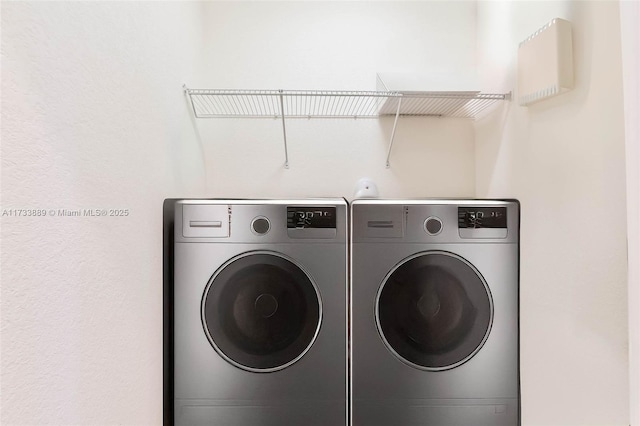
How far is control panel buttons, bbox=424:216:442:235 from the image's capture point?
140cm

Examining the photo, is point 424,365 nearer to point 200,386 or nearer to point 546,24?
point 200,386

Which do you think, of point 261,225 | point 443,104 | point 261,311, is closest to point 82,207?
point 261,225

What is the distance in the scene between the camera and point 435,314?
1.39 metres

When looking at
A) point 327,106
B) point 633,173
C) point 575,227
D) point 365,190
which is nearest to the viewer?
point 633,173

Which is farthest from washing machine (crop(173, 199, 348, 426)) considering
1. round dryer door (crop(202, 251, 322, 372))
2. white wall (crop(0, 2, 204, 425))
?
white wall (crop(0, 2, 204, 425))

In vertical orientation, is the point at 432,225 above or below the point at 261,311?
above

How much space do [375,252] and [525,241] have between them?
1.96 feet

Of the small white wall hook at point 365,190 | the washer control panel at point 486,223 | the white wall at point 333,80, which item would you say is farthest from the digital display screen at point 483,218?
the white wall at point 333,80

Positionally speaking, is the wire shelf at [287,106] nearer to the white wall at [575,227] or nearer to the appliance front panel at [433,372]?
the white wall at [575,227]

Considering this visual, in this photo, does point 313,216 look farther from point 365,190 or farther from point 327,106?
point 327,106

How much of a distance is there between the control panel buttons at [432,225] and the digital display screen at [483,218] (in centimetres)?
8

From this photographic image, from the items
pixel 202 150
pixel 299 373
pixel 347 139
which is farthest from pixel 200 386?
pixel 347 139

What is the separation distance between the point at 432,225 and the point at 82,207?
3.85 feet

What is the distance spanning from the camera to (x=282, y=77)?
1.96 meters
